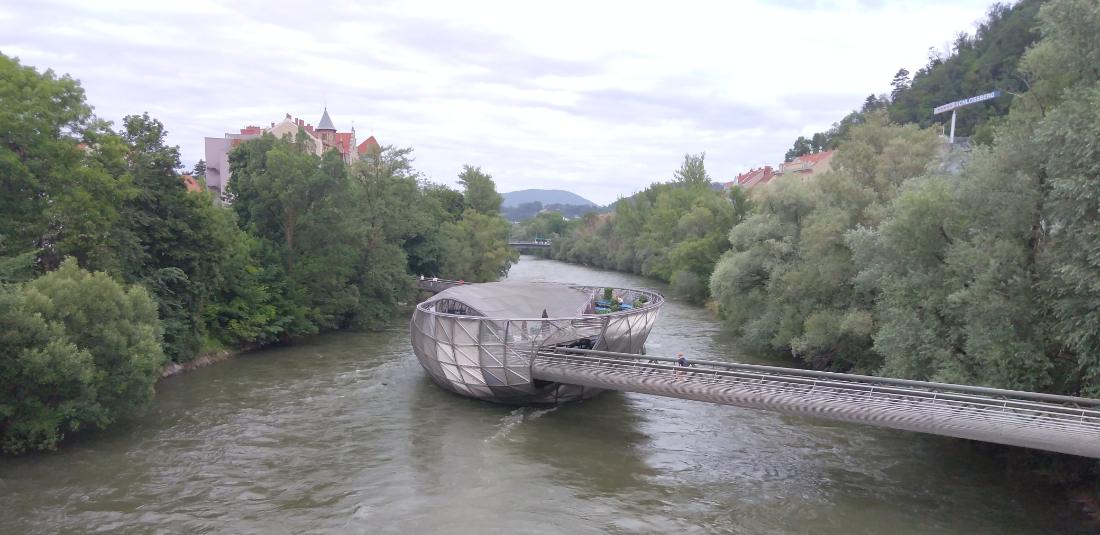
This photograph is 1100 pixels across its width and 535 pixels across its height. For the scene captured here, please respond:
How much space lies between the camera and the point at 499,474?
17734mm

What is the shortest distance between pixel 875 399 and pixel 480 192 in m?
64.4

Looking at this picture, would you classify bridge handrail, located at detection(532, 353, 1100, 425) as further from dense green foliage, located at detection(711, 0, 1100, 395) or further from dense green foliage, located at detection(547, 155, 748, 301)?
dense green foliage, located at detection(547, 155, 748, 301)

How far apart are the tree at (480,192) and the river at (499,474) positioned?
175 ft

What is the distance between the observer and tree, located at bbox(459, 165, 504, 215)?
77.6 metres

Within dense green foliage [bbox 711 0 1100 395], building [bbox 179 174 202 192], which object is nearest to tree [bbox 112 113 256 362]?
building [bbox 179 174 202 192]

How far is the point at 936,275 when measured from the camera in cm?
1917

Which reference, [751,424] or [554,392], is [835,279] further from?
[554,392]

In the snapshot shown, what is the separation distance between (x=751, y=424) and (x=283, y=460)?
14.1 m

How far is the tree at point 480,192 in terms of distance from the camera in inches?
3056

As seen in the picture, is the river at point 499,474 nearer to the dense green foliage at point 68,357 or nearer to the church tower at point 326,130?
the dense green foliage at point 68,357

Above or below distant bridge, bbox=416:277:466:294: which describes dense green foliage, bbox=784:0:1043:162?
above

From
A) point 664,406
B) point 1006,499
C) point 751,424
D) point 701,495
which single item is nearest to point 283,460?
point 701,495

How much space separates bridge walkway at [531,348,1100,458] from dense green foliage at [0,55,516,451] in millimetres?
12656

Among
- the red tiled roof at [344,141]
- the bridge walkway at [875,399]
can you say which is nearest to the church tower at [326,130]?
the red tiled roof at [344,141]
